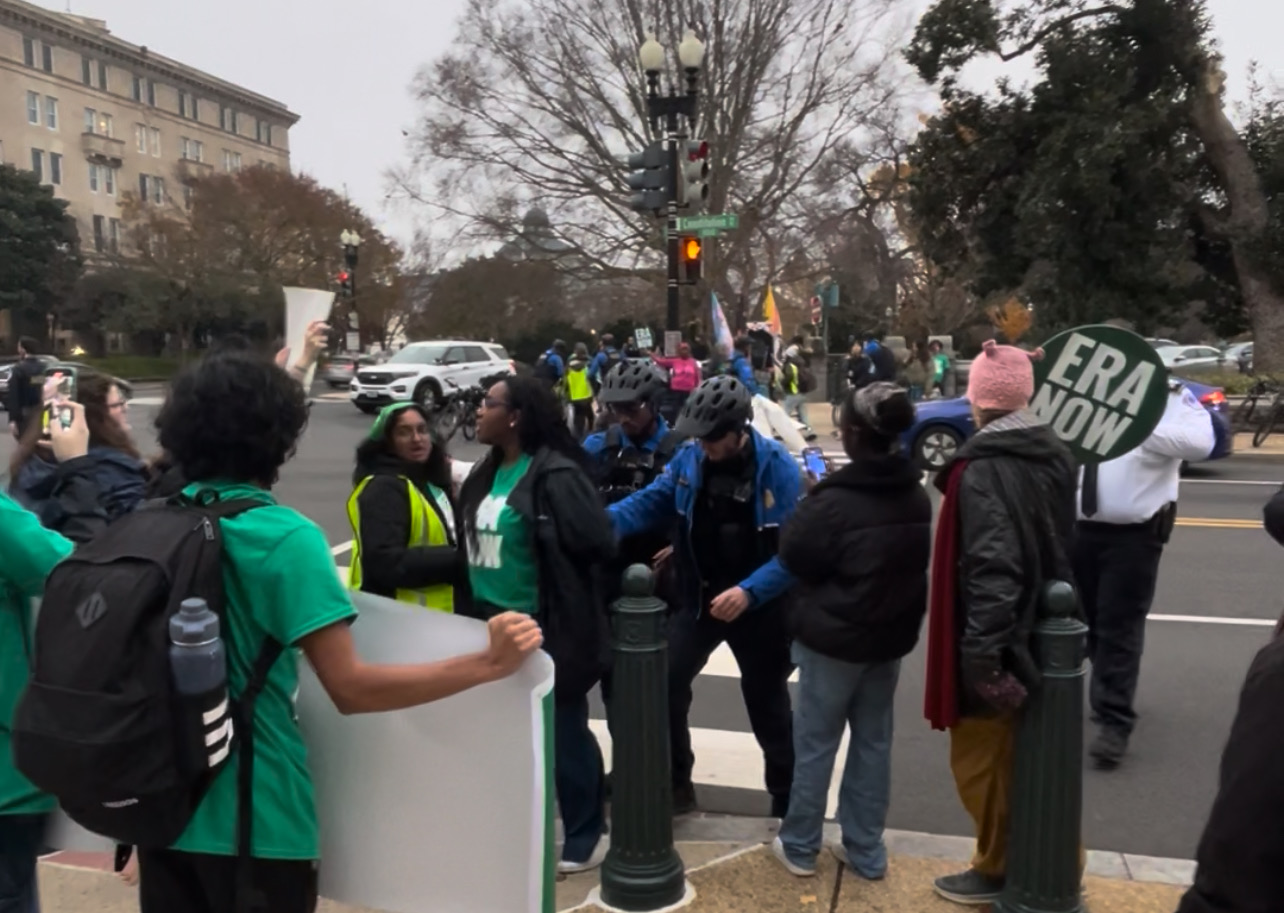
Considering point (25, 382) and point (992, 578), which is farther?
point (25, 382)

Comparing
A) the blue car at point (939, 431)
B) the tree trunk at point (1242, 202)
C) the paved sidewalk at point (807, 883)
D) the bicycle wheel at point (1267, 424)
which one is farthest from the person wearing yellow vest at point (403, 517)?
the tree trunk at point (1242, 202)

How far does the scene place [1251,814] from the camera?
1364mm

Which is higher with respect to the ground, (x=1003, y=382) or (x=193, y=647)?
(x=1003, y=382)

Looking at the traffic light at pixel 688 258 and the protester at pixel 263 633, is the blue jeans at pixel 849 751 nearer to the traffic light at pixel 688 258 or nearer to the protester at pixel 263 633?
the protester at pixel 263 633

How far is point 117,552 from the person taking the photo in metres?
1.91

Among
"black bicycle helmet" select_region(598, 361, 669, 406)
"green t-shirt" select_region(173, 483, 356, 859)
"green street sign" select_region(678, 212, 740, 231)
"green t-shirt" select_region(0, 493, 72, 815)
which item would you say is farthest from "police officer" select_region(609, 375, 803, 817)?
"green street sign" select_region(678, 212, 740, 231)

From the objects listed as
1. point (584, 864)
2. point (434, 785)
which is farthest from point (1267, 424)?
point (434, 785)

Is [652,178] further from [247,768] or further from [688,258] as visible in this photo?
[247,768]

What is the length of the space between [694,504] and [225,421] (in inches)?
86.3

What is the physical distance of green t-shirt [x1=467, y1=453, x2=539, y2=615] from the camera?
11.9ft

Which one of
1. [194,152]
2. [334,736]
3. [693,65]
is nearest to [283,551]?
[334,736]

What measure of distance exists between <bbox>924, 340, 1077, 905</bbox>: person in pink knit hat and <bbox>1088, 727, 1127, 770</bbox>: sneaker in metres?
1.50

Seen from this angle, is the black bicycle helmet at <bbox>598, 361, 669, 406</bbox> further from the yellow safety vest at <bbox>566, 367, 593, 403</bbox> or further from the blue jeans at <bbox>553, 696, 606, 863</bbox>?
the yellow safety vest at <bbox>566, 367, 593, 403</bbox>

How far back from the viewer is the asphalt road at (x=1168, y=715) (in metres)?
4.46
